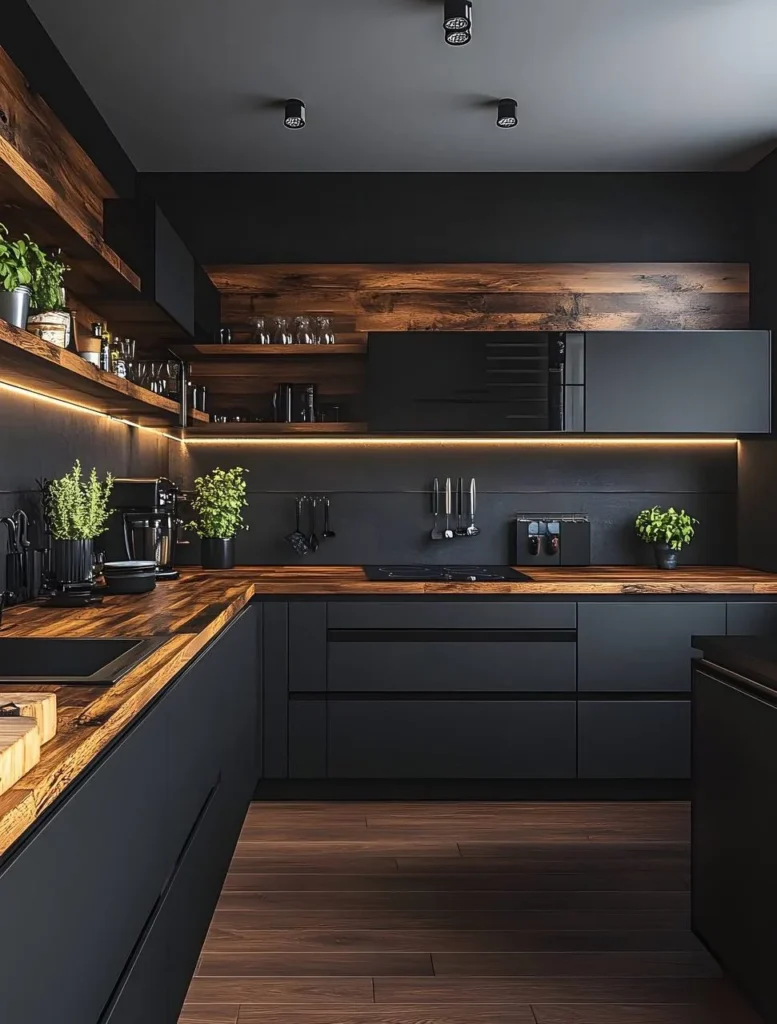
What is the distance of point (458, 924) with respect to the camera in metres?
2.57

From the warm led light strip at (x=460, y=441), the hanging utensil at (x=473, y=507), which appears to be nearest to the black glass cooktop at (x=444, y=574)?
the hanging utensil at (x=473, y=507)

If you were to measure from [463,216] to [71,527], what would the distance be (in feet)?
7.85

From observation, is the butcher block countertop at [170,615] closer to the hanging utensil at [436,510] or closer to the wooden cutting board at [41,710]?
the wooden cutting board at [41,710]

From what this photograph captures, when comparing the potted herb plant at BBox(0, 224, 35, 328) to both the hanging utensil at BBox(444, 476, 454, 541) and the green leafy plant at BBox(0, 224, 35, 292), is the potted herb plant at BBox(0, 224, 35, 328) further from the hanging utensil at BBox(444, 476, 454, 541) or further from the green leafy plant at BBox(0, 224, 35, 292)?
the hanging utensil at BBox(444, 476, 454, 541)

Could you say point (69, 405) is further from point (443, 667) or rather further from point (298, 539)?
→ point (443, 667)

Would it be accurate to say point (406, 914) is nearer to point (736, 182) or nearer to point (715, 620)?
point (715, 620)

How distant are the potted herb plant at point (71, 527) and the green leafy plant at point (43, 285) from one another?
0.70 meters

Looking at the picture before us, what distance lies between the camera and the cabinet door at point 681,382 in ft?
13.0

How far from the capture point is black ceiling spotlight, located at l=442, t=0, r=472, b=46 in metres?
2.62

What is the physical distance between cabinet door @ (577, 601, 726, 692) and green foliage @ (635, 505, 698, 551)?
60cm

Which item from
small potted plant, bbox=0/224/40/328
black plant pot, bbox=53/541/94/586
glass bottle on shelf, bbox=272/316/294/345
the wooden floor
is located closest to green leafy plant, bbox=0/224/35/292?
small potted plant, bbox=0/224/40/328

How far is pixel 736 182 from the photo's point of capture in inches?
164

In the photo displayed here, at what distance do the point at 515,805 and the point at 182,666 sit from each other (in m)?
2.12

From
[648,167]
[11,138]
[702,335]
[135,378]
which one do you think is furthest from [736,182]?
[11,138]
